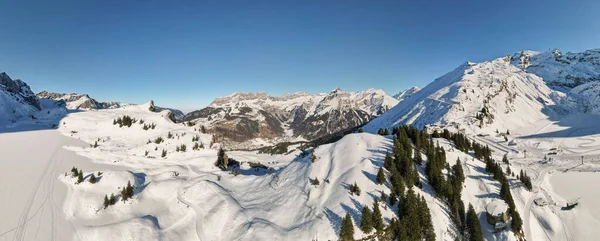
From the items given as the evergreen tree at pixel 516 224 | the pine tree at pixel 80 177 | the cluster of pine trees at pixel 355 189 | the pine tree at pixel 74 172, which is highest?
the pine tree at pixel 74 172

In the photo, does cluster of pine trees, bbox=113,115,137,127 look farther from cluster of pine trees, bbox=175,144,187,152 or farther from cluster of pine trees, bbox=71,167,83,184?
cluster of pine trees, bbox=71,167,83,184

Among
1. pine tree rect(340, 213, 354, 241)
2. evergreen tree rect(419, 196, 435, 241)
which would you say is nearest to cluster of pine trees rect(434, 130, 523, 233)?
evergreen tree rect(419, 196, 435, 241)

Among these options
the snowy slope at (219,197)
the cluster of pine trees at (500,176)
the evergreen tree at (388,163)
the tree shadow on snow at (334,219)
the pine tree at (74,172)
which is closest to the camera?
the tree shadow on snow at (334,219)

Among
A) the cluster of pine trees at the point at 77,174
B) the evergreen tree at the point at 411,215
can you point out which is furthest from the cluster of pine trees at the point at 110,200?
the evergreen tree at the point at 411,215

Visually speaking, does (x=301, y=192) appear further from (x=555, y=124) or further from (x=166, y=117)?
(x=555, y=124)

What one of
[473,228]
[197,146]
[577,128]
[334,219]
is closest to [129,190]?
[197,146]

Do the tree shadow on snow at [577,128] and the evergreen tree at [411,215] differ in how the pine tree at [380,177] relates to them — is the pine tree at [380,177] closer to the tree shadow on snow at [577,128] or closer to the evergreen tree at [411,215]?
the evergreen tree at [411,215]

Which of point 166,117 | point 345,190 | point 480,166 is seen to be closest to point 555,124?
point 480,166

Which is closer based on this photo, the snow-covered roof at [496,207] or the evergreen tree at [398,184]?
the evergreen tree at [398,184]
